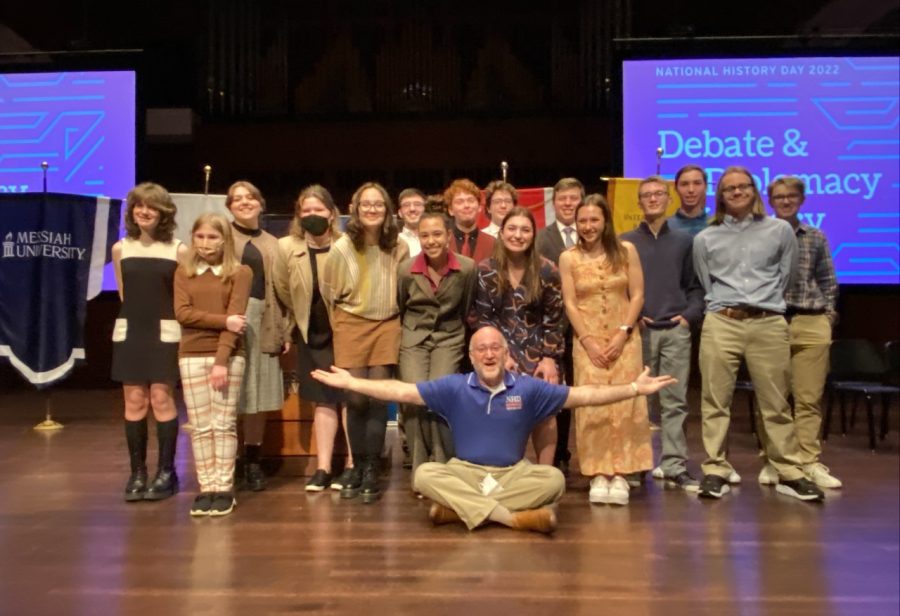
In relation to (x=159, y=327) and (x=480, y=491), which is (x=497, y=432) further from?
(x=159, y=327)

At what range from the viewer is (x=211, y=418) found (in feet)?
12.2

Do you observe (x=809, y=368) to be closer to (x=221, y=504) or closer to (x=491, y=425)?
(x=491, y=425)

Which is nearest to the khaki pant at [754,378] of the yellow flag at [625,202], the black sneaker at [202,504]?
the yellow flag at [625,202]

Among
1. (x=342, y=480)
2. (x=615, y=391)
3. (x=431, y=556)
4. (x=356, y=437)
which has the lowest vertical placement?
(x=431, y=556)

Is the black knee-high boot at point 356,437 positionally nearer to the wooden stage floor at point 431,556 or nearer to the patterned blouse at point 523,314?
the wooden stage floor at point 431,556

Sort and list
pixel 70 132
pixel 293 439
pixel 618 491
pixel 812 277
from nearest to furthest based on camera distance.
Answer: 1. pixel 618 491
2. pixel 812 277
3. pixel 293 439
4. pixel 70 132

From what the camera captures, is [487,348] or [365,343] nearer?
[487,348]

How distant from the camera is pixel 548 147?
27.1 ft

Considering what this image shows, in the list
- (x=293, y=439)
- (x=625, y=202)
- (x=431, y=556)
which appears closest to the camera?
(x=431, y=556)

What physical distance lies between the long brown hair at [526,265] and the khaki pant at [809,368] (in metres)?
1.33

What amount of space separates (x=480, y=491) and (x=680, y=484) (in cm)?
120

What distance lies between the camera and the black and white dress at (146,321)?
12.6 feet

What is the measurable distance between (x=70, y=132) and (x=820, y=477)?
6.53m

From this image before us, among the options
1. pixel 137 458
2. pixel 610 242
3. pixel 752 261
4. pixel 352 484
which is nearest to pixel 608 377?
pixel 610 242
